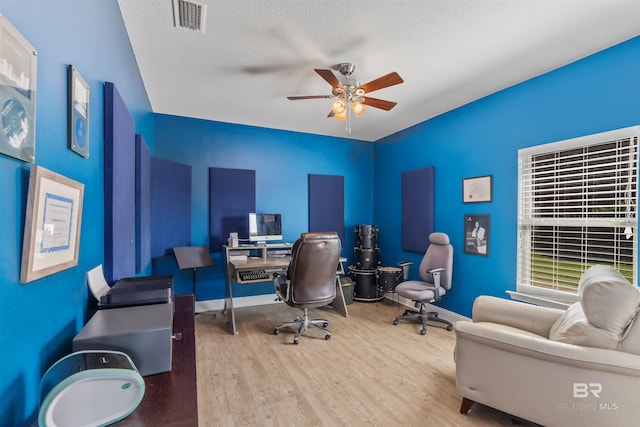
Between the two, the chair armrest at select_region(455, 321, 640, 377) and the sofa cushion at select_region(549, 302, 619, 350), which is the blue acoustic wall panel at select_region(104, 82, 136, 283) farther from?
the sofa cushion at select_region(549, 302, 619, 350)

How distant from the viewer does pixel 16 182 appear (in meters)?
0.75

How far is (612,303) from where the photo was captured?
5.13ft

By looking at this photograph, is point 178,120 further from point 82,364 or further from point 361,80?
point 82,364

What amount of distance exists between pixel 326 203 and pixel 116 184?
3636 mm

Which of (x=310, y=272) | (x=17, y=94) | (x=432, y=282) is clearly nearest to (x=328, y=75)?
(x=310, y=272)

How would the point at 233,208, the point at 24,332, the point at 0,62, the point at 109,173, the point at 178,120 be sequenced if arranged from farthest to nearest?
the point at 233,208, the point at 178,120, the point at 109,173, the point at 24,332, the point at 0,62

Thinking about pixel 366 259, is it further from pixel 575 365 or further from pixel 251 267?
pixel 575 365

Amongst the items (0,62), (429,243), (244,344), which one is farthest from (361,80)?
(244,344)

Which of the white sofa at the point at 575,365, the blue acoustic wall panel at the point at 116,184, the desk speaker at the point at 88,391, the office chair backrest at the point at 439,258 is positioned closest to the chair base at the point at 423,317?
the office chair backrest at the point at 439,258

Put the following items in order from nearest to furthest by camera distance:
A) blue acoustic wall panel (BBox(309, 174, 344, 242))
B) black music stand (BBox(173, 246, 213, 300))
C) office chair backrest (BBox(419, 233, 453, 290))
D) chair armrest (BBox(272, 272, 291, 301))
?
chair armrest (BBox(272, 272, 291, 301)) → office chair backrest (BBox(419, 233, 453, 290)) → black music stand (BBox(173, 246, 213, 300)) → blue acoustic wall panel (BBox(309, 174, 344, 242))

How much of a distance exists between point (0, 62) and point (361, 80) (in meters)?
2.92

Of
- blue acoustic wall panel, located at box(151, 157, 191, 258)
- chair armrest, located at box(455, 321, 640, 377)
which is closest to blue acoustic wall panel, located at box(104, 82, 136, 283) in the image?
blue acoustic wall panel, located at box(151, 157, 191, 258)

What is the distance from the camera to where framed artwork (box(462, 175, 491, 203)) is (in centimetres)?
340

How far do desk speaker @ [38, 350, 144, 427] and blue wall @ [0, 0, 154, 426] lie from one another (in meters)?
0.09
